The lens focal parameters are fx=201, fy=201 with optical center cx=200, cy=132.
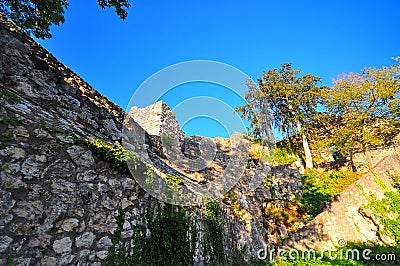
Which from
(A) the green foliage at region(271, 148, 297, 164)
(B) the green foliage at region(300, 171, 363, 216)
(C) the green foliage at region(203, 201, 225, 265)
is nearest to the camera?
(C) the green foliage at region(203, 201, 225, 265)

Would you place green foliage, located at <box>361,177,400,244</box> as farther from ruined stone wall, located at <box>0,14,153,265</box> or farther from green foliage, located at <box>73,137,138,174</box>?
green foliage, located at <box>73,137,138,174</box>

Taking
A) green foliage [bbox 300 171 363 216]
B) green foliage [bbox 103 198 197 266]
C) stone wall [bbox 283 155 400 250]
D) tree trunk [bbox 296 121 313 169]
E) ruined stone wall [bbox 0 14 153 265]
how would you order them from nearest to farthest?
1. ruined stone wall [bbox 0 14 153 265]
2. green foliage [bbox 103 198 197 266]
3. stone wall [bbox 283 155 400 250]
4. green foliage [bbox 300 171 363 216]
5. tree trunk [bbox 296 121 313 169]

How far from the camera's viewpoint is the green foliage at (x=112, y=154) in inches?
131

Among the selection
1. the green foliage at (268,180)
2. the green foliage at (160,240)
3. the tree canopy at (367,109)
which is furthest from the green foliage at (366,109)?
the green foliage at (160,240)

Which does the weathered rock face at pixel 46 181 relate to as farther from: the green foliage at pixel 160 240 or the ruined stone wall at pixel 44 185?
the green foliage at pixel 160 240

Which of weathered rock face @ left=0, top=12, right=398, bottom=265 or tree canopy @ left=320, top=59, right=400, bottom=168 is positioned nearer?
weathered rock face @ left=0, top=12, right=398, bottom=265

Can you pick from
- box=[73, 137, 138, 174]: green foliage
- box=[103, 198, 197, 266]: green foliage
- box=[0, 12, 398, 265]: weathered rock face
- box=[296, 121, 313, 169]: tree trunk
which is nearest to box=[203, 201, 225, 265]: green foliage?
box=[0, 12, 398, 265]: weathered rock face

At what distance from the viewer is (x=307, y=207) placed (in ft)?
37.4

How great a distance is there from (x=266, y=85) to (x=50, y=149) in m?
18.0

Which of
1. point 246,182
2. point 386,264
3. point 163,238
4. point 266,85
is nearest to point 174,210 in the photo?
point 163,238

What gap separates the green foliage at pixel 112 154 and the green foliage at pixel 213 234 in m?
2.93

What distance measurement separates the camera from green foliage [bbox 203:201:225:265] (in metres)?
5.36

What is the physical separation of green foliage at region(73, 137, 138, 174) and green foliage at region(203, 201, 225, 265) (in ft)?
9.63

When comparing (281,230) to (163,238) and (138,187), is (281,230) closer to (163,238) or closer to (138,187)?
(163,238)
